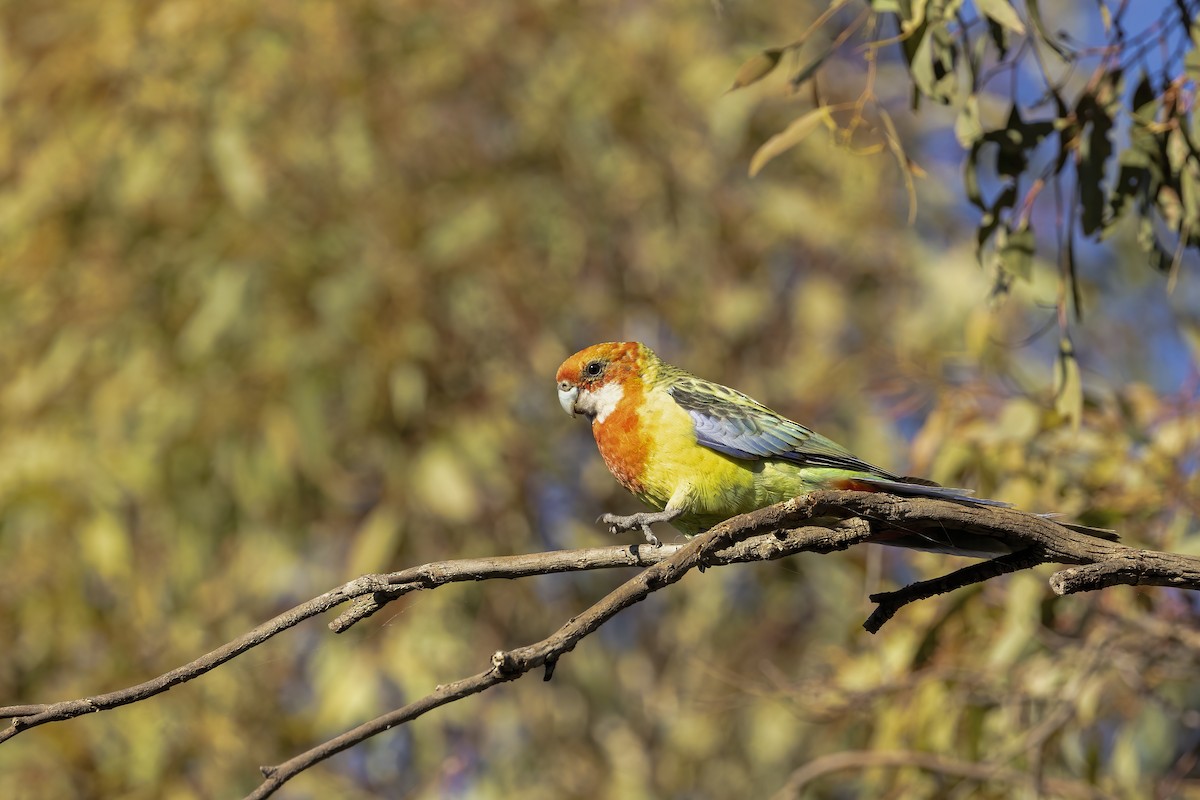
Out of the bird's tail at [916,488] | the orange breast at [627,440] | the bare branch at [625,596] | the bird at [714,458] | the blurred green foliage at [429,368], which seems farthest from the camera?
the blurred green foliage at [429,368]

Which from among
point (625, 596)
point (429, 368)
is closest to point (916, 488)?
point (625, 596)

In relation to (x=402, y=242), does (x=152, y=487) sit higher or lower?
lower

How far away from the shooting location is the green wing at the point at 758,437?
9.85 ft

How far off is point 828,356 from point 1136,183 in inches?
151

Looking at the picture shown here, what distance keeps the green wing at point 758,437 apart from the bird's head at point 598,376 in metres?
0.22

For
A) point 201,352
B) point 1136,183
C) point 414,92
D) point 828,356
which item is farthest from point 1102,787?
point 414,92

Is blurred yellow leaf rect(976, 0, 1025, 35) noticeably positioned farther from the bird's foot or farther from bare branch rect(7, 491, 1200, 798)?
the bird's foot

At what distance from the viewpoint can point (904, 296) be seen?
282 inches

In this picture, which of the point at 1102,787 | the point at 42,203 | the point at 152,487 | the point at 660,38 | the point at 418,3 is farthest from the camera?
the point at 660,38

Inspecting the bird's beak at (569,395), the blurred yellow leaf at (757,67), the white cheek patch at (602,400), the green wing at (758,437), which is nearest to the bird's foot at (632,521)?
the green wing at (758,437)

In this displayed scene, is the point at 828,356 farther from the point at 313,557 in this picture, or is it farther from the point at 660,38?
the point at 313,557

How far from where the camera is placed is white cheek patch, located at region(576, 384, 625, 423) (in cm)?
330

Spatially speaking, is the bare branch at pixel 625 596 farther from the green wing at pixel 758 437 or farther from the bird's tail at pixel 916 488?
the green wing at pixel 758 437

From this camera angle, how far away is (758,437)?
3.02 meters
